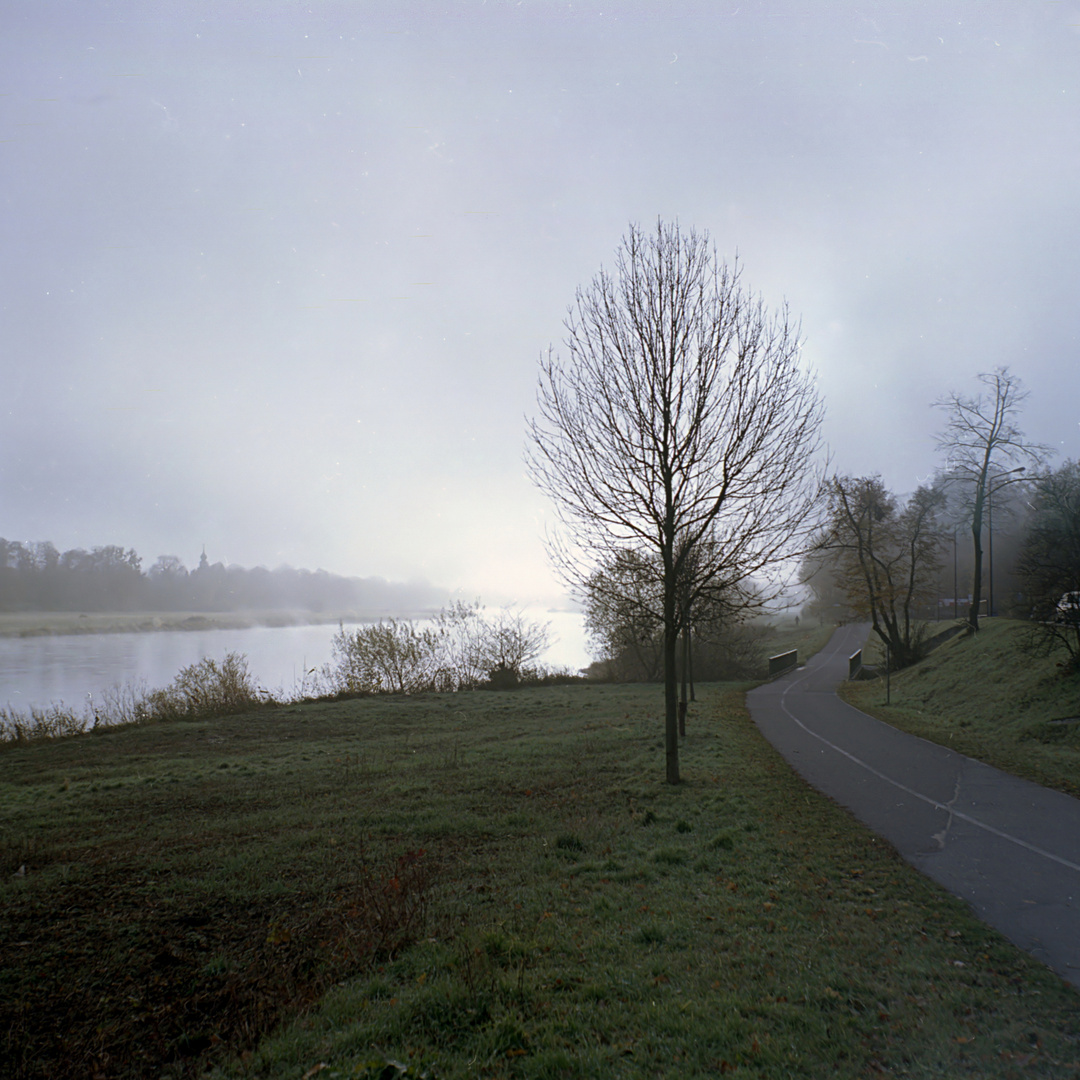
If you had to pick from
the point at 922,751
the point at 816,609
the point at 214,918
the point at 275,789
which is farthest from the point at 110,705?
the point at 816,609

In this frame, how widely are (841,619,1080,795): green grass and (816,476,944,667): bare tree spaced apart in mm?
4849

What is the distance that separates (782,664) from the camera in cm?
3738

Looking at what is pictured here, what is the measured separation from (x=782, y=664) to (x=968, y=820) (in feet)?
99.4

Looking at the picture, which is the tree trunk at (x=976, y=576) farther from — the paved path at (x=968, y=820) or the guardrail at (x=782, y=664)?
the paved path at (x=968, y=820)

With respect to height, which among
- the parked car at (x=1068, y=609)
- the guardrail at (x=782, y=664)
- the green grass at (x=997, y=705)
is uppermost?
the parked car at (x=1068, y=609)

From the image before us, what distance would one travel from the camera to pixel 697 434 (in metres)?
10.6

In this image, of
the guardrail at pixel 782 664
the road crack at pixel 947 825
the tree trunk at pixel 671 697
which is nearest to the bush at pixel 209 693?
the tree trunk at pixel 671 697

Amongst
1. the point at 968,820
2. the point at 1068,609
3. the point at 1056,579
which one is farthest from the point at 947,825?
the point at 1056,579

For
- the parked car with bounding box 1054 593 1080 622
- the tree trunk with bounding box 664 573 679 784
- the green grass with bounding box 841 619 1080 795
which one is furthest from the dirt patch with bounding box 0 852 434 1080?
the parked car with bounding box 1054 593 1080 622

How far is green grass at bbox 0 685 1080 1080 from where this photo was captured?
144 inches

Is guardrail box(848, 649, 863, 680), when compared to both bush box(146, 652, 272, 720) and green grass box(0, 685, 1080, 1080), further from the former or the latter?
bush box(146, 652, 272, 720)

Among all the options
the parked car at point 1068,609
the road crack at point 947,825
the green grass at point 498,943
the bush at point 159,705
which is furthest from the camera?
the bush at point 159,705

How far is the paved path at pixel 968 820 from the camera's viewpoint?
5.57 meters

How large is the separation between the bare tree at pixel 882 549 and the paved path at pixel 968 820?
1745 centimetres
